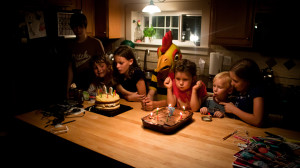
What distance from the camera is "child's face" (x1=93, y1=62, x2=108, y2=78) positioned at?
2568mm

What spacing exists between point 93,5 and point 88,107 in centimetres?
218

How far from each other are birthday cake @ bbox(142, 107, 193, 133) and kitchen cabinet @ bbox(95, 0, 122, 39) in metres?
2.24

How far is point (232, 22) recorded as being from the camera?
2.71 metres

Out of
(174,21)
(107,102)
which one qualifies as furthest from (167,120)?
(174,21)

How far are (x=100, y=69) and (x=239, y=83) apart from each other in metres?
1.44

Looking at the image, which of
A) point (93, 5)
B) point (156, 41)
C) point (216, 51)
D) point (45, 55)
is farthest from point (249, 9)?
point (45, 55)

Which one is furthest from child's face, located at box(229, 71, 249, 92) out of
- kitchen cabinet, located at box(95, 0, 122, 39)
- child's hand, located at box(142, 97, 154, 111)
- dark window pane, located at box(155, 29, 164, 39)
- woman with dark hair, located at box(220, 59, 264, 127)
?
kitchen cabinet, located at box(95, 0, 122, 39)

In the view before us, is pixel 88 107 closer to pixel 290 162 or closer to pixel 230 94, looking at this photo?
pixel 230 94

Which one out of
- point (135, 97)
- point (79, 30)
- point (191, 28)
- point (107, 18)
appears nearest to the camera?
point (135, 97)

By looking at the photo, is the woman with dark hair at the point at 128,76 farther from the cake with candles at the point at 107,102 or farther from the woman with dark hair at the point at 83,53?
the woman with dark hair at the point at 83,53

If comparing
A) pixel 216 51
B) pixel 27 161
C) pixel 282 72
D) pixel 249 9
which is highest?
pixel 249 9

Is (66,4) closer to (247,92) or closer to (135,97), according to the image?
(135,97)

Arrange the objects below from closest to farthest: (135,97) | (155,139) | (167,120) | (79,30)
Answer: (155,139), (167,120), (135,97), (79,30)

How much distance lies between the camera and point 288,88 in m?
2.79
